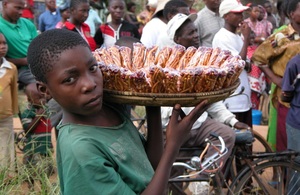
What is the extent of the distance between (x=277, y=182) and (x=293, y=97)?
759mm

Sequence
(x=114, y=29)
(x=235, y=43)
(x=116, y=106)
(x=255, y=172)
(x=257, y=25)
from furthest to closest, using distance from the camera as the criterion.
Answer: (x=257, y=25), (x=114, y=29), (x=235, y=43), (x=255, y=172), (x=116, y=106)

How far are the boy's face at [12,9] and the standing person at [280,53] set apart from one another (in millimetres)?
2595

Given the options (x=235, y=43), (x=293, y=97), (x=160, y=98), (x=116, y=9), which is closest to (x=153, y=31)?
(x=116, y=9)

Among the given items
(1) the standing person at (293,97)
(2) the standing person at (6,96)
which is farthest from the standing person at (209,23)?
(2) the standing person at (6,96)

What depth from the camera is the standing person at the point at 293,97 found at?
14.5ft

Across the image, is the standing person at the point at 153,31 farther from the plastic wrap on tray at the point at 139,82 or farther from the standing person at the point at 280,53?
the plastic wrap on tray at the point at 139,82

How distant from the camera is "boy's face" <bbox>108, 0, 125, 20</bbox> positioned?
7.22 metres

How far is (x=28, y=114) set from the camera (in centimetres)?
536

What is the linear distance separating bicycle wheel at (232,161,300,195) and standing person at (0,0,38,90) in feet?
8.16

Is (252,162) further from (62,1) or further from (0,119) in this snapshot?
(62,1)

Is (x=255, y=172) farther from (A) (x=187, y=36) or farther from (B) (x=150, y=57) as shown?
(B) (x=150, y=57)

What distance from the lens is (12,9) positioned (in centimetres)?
596

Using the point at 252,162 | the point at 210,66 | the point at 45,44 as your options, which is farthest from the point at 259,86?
the point at 45,44

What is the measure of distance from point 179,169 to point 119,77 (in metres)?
2.69
